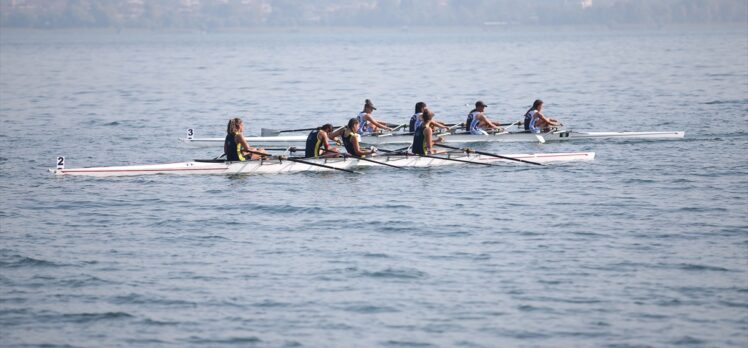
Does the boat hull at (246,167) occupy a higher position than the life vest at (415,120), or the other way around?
the life vest at (415,120)

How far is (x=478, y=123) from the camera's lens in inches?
1436

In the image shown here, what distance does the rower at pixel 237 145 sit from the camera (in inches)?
1144

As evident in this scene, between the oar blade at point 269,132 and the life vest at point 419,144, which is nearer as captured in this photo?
the life vest at point 419,144

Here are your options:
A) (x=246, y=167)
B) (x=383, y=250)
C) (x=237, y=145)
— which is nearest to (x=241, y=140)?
(x=237, y=145)

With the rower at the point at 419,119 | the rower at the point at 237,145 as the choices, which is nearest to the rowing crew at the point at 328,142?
the rower at the point at 237,145

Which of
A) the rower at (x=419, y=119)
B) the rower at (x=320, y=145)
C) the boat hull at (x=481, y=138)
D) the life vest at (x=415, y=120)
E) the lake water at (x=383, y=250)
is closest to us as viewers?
the lake water at (x=383, y=250)

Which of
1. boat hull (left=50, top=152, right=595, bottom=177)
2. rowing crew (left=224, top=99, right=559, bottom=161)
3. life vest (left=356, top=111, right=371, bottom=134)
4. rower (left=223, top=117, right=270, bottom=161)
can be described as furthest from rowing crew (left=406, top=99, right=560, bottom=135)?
rower (left=223, top=117, right=270, bottom=161)

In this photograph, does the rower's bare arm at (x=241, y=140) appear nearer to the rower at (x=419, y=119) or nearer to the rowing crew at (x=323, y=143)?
the rowing crew at (x=323, y=143)

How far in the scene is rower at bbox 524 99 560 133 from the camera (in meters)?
36.8

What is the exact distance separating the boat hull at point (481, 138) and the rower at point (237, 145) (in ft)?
23.9

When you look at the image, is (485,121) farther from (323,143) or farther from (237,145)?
(237,145)

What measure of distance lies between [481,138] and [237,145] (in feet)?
33.3

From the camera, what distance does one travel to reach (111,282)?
19.9m

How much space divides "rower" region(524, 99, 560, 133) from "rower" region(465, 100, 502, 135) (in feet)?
3.44
